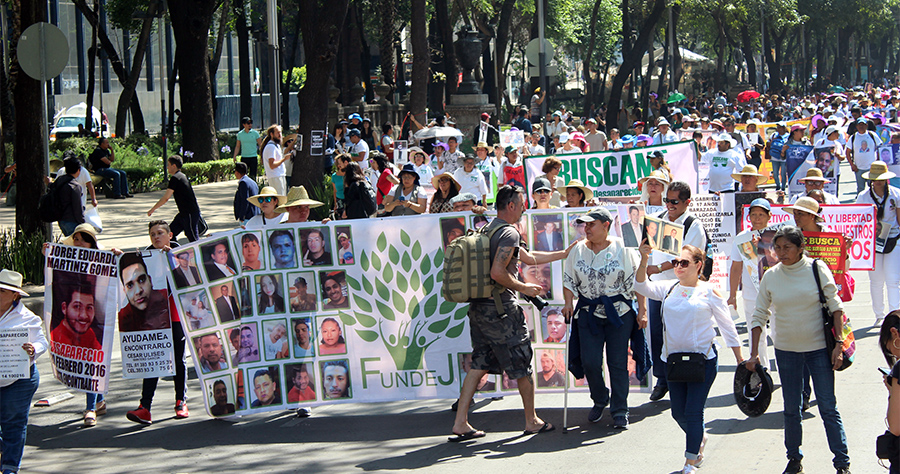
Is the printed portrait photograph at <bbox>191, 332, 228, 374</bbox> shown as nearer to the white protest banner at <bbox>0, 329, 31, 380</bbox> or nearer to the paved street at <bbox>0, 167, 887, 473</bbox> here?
the paved street at <bbox>0, 167, 887, 473</bbox>

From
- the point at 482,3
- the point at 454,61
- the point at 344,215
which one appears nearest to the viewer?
the point at 344,215

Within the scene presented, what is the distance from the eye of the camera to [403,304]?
7953 mm

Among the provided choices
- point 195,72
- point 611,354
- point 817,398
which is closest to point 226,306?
point 611,354

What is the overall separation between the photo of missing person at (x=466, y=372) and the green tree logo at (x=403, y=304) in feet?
0.59

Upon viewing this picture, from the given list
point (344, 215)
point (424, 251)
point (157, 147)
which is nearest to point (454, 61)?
point (157, 147)

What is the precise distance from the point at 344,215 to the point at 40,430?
5.97m

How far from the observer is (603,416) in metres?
7.63

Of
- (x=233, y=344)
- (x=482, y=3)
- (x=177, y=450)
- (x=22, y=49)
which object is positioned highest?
(x=482, y=3)

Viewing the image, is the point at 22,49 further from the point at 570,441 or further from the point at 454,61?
the point at 454,61

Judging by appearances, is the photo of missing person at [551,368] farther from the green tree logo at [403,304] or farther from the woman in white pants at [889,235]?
the woman in white pants at [889,235]

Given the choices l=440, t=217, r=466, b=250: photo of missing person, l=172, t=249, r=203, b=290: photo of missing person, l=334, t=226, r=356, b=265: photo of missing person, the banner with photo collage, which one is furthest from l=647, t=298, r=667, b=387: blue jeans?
l=172, t=249, r=203, b=290: photo of missing person

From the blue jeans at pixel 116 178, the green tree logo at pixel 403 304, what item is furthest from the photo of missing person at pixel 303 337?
the blue jeans at pixel 116 178

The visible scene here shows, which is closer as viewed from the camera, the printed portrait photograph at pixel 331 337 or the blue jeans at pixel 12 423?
the blue jeans at pixel 12 423

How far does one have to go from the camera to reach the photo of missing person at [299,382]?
7.84 m
